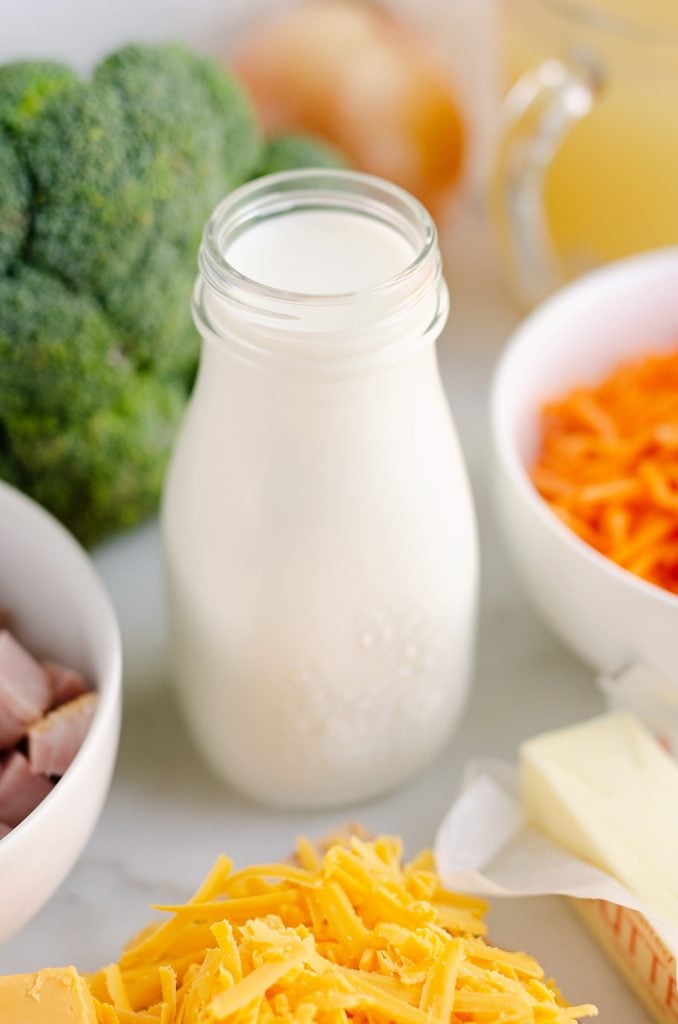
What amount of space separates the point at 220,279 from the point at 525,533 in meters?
0.31

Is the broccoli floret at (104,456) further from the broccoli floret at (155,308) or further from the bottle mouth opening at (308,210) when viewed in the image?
the bottle mouth opening at (308,210)

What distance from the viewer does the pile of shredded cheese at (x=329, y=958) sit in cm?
67

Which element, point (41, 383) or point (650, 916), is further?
point (41, 383)

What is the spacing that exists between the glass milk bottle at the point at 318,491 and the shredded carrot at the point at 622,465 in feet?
0.42

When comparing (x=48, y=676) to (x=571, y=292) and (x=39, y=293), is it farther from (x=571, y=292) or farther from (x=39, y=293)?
(x=571, y=292)

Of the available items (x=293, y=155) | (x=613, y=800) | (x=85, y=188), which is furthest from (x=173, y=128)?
(x=613, y=800)

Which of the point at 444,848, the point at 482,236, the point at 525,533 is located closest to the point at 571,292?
the point at 525,533

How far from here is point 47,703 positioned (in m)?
0.87

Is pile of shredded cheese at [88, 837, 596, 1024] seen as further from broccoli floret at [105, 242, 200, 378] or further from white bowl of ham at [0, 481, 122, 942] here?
broccoli floret at [105, 242, 200, 378]

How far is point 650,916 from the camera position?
75cm

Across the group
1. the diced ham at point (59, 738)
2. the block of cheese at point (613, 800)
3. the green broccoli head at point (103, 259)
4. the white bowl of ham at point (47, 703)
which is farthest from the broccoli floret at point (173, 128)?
the block of cheese at point (613, 800)

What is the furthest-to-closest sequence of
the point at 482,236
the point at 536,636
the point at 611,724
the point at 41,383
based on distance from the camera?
1. the point at 482,236
2. the point at 536,636
3. the point at 41,383
4. the point at 611,724

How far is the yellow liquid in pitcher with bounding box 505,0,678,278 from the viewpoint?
3.70 feet

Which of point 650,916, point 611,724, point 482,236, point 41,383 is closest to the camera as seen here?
point 650,916
